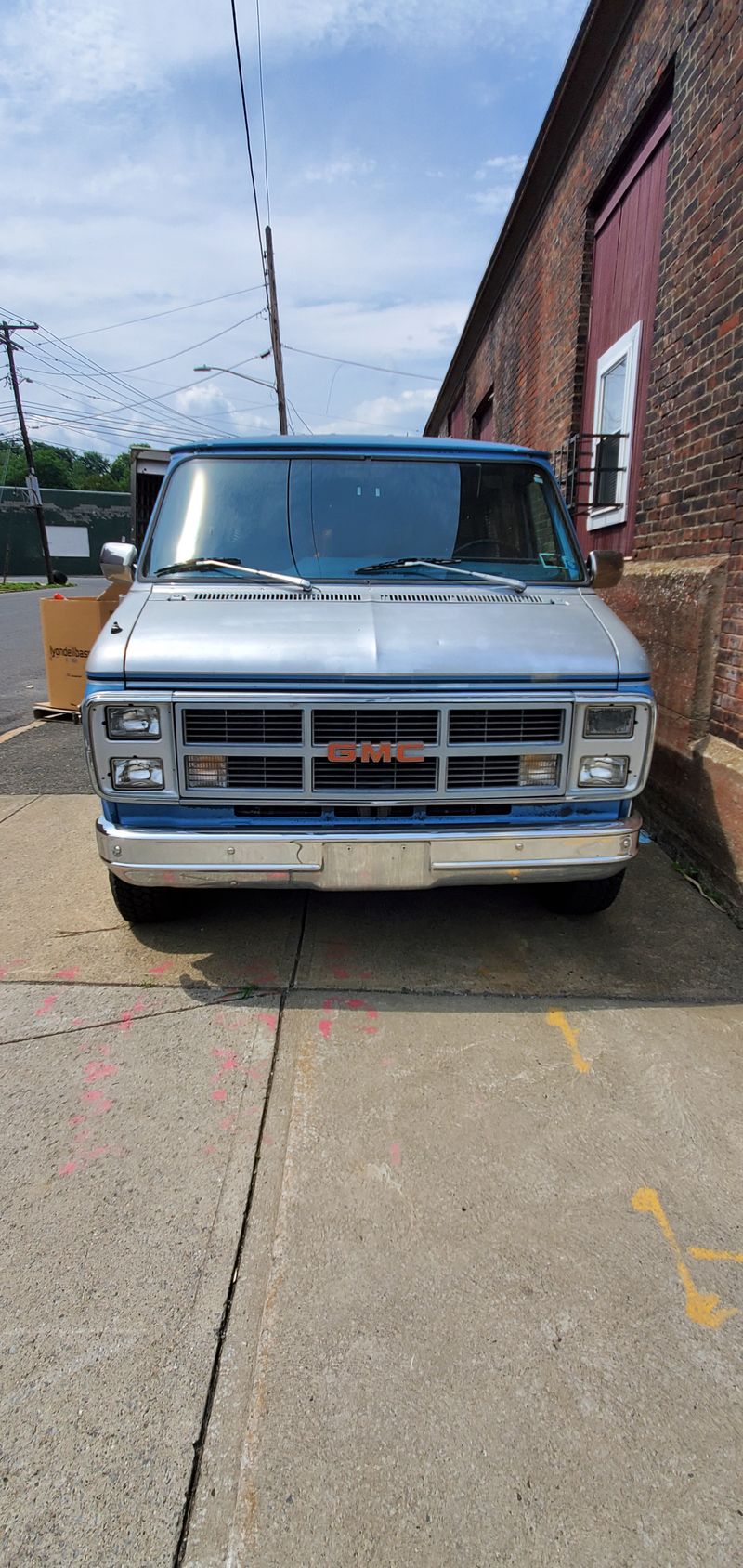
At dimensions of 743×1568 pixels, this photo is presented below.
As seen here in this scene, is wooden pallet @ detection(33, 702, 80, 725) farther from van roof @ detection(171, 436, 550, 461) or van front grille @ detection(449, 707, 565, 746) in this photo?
van front grille @ detection(449, 707, 565, 746)

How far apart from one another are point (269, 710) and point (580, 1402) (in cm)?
207

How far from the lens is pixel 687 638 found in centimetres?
454

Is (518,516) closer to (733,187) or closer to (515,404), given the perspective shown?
(733,187)

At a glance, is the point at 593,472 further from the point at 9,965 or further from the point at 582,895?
the point at 9,965

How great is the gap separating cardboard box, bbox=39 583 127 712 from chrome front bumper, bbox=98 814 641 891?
4443mm

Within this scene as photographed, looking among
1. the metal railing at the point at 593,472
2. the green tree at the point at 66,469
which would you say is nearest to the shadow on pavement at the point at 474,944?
the metal railing at the point at 593,472

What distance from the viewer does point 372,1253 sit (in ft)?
6.55

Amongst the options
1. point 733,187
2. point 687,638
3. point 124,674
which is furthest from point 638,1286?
point 733,187

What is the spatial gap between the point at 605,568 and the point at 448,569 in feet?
2.44

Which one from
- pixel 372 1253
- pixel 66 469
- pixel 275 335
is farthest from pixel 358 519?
pixel 66 469

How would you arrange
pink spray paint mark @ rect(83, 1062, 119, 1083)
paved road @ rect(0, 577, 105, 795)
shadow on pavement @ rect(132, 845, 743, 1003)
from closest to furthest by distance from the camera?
pink spray paint mark @ rect(83, 1062, 119, 1083)
shadow on pavement @ rect(132, 845, 743, 1003)
paved road @ rect(0, 577, 105, 795)

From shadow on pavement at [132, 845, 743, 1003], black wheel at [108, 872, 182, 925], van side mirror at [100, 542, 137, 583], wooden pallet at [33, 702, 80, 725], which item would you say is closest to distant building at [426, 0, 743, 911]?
shadow on pavement at [132, 845, 743, 1003]

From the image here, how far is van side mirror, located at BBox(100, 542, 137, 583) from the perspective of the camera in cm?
375

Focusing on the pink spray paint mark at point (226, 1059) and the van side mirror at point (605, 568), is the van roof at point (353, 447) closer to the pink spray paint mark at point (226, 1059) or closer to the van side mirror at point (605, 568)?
the van side mirror at point (605, 568)
